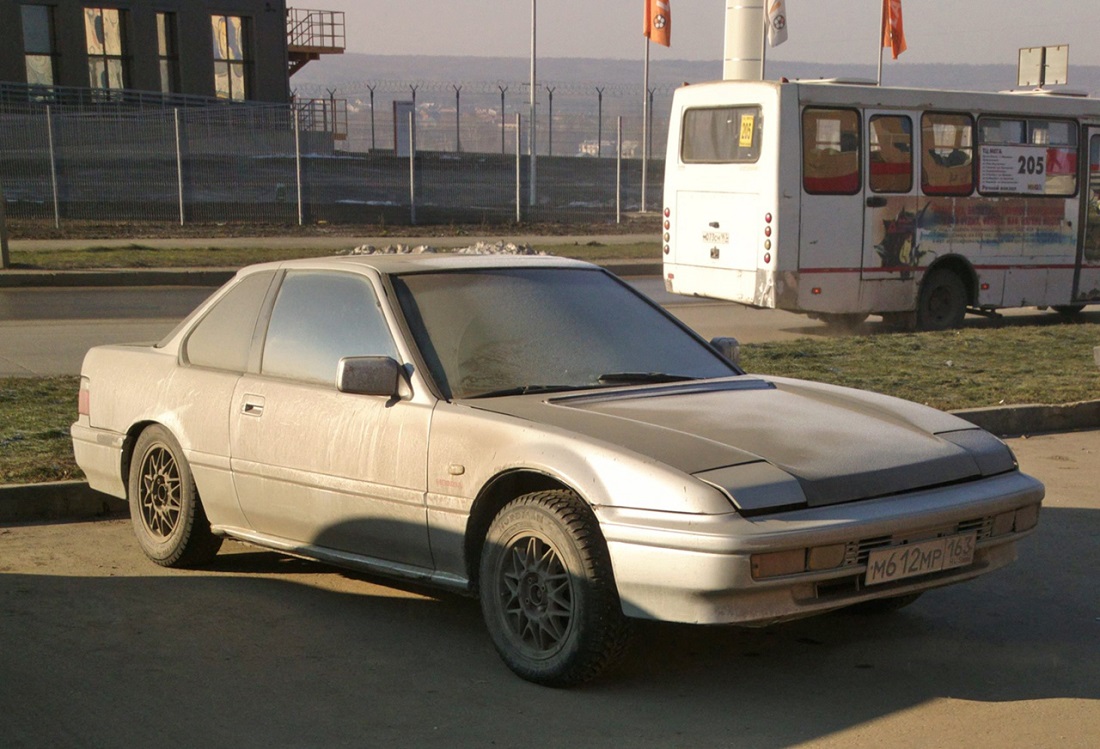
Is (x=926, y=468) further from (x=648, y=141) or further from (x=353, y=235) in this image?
(x=648, y=141)

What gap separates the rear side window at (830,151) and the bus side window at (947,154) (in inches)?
39.2

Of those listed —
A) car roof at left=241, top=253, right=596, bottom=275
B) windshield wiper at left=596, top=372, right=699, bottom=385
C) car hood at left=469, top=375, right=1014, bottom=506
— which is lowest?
car hood at left=469, top=375, right=1014, bottom=506

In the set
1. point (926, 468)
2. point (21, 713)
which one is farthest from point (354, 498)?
point (926, 468)

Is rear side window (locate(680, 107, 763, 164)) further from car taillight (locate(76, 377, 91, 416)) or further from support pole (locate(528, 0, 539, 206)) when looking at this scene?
support pole (locate(528, 0, 539, 206))

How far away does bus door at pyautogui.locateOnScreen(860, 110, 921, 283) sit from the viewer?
634 inches

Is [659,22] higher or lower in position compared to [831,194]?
higher

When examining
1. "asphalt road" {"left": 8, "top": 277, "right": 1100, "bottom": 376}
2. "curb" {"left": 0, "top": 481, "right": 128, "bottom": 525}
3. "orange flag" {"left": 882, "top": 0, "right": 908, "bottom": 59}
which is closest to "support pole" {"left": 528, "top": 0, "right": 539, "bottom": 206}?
"orange flag" {"left": 882, "top": 0, "right": 908, "bottom": 59}

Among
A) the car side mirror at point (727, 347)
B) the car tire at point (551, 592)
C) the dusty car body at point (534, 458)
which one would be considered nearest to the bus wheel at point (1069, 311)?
the car side mirror at point (727, 347)

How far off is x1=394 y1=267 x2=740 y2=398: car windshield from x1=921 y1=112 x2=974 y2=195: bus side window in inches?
447

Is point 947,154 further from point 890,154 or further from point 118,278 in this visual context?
point 118,278

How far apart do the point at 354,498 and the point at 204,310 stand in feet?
5.20

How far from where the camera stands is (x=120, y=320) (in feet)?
52.2

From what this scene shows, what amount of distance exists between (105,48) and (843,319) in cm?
3058

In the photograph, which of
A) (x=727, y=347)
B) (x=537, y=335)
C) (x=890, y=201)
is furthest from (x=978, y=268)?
(x=537, y=335)
